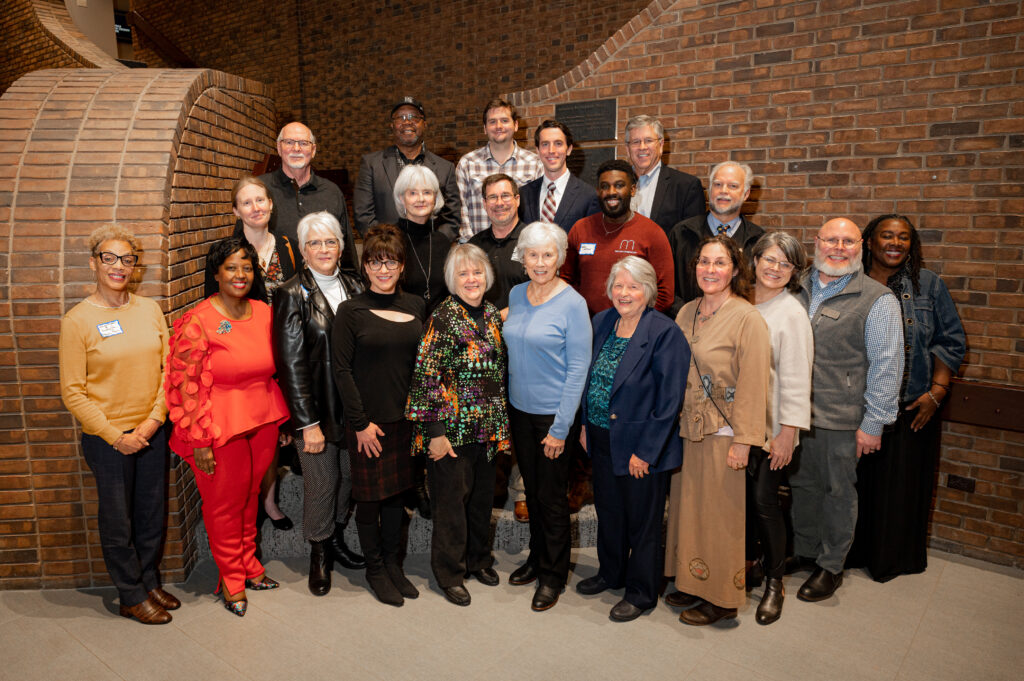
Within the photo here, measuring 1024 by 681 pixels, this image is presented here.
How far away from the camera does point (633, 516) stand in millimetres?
3160

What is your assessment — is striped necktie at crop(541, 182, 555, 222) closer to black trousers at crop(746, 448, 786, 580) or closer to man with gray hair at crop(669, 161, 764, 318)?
man with gray hair at crop(669, 161, 764, 318)

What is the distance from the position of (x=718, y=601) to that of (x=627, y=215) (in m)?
2.07

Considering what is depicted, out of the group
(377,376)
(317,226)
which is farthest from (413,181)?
(377,376)

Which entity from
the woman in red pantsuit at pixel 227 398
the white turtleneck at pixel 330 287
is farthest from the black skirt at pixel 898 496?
the woman in red pantsuit at pixel 227 398

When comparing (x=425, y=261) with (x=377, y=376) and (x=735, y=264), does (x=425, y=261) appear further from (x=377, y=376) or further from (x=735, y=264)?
(x=735, y=264)

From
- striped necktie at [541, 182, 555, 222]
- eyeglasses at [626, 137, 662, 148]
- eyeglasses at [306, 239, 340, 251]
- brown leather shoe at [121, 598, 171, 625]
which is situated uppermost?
eyeglasses at [626, 137, 662, 148]

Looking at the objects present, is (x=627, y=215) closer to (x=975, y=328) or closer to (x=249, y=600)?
(x=975, y=328)

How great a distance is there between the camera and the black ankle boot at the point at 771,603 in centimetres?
318

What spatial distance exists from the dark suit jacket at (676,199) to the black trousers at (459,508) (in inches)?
74.4

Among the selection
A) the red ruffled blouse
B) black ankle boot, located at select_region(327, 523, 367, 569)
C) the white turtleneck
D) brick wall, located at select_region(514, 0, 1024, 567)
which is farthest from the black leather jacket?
brick wall, located at select_region(514, 0, 1024, 567)

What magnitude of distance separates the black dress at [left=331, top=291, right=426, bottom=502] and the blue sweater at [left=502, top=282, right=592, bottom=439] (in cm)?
52

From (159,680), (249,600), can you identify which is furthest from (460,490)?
(159,680)

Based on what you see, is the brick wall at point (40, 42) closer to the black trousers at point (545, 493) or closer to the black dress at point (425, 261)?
the black dress at point (425, 261)

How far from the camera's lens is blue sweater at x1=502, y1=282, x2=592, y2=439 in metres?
3.02
